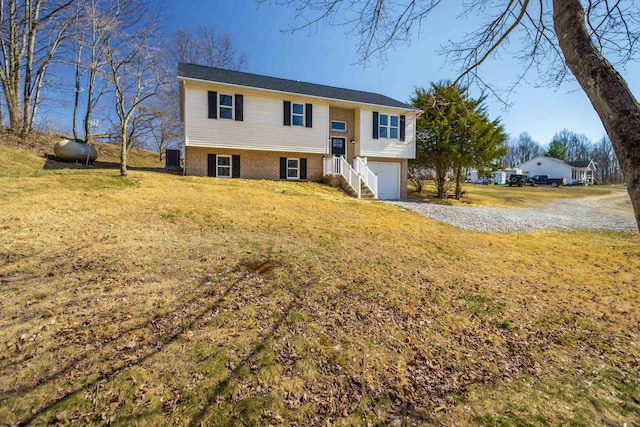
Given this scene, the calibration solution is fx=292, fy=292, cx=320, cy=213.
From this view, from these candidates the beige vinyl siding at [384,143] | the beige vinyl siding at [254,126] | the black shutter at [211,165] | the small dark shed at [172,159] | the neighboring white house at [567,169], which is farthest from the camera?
the neighboring white house at [567,169]

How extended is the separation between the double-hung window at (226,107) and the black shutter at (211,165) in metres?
2.04

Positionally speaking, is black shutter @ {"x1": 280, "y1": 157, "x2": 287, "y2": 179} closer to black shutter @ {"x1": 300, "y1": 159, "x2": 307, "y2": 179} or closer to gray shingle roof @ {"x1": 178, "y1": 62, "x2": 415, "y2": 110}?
black shutter @ {"x1": 300, "y1": 159, "x2": 307, "y2": 179}

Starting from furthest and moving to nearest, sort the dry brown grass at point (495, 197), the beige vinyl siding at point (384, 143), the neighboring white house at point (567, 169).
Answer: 1. the neighboring white house at point (567, 169)
2. the dry brown grass at point (495, 197)
3. the beige vinyl siding at point (384, 143)

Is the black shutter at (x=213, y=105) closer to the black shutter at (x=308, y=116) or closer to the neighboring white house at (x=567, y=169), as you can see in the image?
the black shutter at (x=308, y=116)

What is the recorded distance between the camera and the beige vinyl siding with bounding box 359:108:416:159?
57.5 ft

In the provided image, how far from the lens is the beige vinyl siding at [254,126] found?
13797 millimetres

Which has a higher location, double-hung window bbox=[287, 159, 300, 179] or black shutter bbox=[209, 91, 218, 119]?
black shutter bbox=[209, 91, 218, 119]

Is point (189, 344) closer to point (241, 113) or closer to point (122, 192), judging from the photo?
point (122, 192)

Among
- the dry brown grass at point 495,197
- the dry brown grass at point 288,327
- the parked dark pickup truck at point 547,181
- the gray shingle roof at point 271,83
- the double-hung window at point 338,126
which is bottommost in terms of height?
the dry brown grass at point 288,327

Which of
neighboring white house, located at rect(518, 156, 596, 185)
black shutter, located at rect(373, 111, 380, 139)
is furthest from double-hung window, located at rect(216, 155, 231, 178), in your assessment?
neighboring white house, located at rect(518, 156, 596, 185)

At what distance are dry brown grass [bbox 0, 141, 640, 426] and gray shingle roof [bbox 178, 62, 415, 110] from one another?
32.6 ft

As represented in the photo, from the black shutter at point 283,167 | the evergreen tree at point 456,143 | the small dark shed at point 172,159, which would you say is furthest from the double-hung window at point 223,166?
the evergreen tree at point 456,143

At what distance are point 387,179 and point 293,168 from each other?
6.24 meters

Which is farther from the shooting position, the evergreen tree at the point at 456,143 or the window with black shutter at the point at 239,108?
the evergreen tree at the point at 456,143
